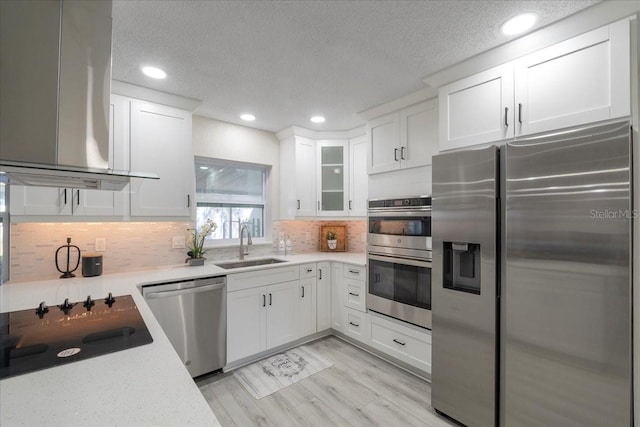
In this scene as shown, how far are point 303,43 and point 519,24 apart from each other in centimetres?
123

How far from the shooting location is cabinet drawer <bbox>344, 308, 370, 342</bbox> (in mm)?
2898

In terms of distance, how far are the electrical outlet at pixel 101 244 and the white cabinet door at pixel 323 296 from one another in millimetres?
2018

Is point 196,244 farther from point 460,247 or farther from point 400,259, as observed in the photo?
point 460,247

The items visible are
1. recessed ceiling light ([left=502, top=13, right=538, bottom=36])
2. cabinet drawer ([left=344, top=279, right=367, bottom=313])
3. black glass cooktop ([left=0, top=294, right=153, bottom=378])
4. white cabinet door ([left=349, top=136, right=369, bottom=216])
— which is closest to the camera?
black glass cooktop ([left=0, top=294, right=153, bottom=378])

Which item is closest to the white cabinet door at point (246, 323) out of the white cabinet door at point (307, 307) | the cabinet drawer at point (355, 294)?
the white cabinet door at point (307, 307)

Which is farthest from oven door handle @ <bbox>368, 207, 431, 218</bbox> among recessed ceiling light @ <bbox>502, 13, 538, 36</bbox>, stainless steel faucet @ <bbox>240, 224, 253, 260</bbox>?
stainless steel faucet @ <bbox>240, 224, 253, 260</bbox>

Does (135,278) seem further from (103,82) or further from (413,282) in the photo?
(413,282)

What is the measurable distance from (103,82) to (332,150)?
107 inches

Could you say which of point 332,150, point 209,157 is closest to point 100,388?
point 209,157

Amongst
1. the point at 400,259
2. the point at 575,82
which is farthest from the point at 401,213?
the point at 575,82

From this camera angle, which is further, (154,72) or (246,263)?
(246,263)

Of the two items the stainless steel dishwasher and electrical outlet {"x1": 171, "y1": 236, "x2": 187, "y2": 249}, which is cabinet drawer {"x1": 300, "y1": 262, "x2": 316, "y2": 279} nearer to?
the stainless steel dishwasher

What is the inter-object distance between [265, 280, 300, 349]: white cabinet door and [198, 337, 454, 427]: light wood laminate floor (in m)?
0.52

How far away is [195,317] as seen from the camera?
2391 mm
